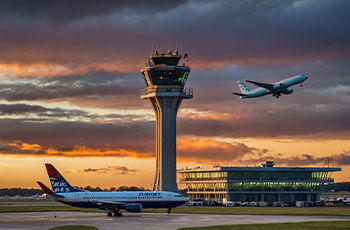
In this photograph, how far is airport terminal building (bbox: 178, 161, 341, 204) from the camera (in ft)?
504

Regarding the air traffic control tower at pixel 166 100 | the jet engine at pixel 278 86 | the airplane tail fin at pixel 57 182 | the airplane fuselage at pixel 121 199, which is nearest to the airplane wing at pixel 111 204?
the airplane fuselage at pixel 121 199

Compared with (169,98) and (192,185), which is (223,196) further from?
(169,98)

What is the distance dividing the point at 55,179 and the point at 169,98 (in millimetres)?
60098

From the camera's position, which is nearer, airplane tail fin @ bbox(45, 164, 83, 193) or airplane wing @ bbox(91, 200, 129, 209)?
airplane wing @ bbox(91, 200, 129, 209)

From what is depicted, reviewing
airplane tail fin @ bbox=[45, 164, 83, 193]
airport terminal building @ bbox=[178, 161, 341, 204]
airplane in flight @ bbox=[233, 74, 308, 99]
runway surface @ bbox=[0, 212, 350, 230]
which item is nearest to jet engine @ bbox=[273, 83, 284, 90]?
airplane in flight @ bbox=[233, 74, 308, 99]

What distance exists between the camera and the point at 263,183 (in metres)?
156

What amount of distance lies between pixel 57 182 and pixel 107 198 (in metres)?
9.85

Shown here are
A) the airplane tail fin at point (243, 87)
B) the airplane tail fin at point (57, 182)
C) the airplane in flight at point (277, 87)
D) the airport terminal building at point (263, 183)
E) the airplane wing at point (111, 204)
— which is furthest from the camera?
the airport terminal building at point (263, 183)

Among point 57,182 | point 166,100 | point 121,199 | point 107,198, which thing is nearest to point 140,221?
point 121,199

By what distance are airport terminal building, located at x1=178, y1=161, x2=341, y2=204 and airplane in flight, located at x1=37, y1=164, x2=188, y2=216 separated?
72956mm

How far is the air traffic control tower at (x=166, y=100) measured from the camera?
136625 mm

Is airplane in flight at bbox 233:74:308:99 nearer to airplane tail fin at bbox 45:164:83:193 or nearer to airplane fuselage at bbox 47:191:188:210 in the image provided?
airplane fuselage at bbox 47:191:188:210

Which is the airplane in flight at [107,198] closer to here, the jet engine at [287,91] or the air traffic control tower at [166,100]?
the jet engine at [287,91]

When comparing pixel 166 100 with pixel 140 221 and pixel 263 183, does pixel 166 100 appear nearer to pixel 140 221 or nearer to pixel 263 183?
pixel 263 183
